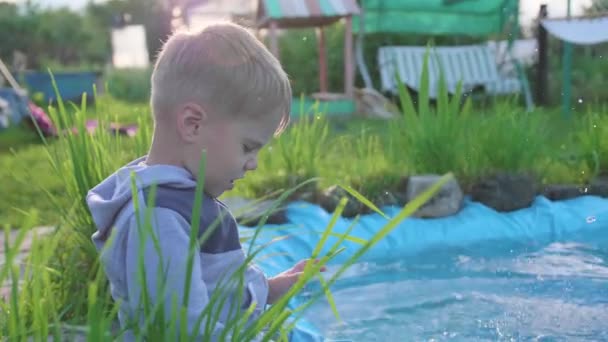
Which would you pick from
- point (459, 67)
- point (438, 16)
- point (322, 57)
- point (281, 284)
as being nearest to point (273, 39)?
point (322, 57)

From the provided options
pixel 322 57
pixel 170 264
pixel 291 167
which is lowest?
pixel 322 57

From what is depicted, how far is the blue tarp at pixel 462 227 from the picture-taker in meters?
3.52

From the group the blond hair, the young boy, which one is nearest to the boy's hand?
the young boy

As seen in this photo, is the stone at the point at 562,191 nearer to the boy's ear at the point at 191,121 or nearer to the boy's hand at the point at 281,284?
the boy's hand at the point at 281,284

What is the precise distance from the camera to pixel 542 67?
880 centimetres

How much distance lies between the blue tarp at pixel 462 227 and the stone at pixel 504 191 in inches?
2.2

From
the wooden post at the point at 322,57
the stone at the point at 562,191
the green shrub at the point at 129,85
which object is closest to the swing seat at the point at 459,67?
the wooden post at the point at 322,57

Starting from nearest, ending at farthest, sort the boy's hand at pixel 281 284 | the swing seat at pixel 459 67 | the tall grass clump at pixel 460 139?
1. the boy's hand at pixel 281 284
2. the tall grass clump at pixel 460 139
3. the swing seat at pixel 459 67

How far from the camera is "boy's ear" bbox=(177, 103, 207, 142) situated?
4.17ft

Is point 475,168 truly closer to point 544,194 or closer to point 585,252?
point 544,194

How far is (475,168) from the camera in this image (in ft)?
12.7

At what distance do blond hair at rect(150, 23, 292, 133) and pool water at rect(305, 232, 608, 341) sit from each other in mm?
1399

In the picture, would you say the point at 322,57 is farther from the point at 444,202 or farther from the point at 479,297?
the point at 479,297

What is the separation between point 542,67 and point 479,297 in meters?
6.71
